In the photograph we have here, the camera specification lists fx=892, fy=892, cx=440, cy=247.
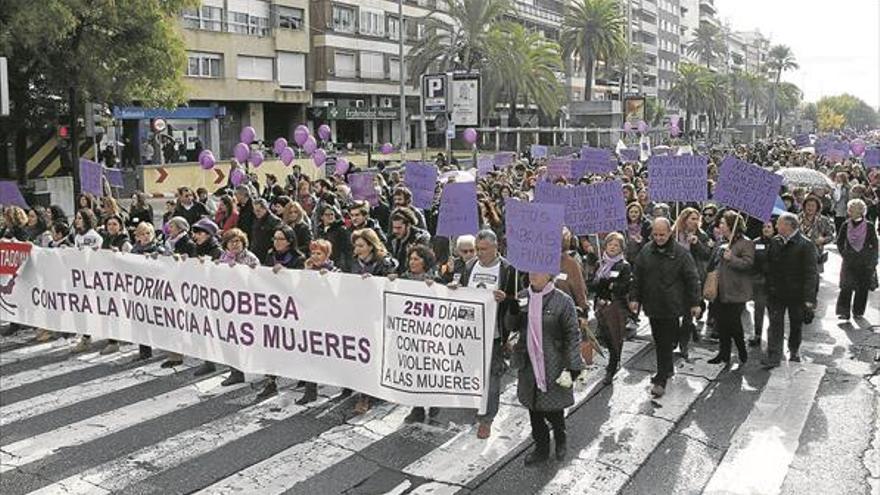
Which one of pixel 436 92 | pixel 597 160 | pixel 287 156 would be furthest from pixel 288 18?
pixel 597 160

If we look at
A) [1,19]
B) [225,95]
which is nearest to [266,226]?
[1,19]

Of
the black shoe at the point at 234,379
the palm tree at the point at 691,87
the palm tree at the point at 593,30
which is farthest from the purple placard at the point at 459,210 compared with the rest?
the palm tree at the point at 691,87

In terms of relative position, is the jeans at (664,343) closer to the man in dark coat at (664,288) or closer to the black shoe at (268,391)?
the man in dark coat at (664,288)

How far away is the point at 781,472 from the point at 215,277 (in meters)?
5.02

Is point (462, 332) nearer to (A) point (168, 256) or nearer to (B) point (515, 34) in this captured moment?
(A) point (168, 256)

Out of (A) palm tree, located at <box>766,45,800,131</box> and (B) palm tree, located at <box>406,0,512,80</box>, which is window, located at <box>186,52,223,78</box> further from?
(A) palm tree, located at <box>766,45,800,131</box>

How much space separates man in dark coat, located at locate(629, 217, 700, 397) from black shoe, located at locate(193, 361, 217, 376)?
13.7 feet

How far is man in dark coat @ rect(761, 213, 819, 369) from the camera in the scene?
8828 millimetres

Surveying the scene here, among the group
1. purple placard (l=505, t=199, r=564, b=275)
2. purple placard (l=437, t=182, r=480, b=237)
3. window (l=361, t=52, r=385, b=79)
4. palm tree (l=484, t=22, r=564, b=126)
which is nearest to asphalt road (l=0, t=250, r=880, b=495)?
purple placard (l=505, t=199, r=564, b=275)

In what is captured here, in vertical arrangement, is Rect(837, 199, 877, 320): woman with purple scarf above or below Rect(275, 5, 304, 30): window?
below

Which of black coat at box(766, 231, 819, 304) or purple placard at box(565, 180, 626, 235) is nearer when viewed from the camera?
black coat at box(766, 231, 819, 304)

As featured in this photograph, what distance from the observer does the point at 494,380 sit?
6.81 m

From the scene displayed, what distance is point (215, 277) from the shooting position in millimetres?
8180

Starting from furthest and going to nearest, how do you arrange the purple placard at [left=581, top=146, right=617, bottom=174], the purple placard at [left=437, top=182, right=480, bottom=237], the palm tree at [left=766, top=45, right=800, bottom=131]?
the palm tree at [left=766, top=45, right=800, bottom=131], the purple placard at [left=581, top=146, right=617, bottom=174], the purple placard at [left=437, top=182, right=480, bottom=237]
